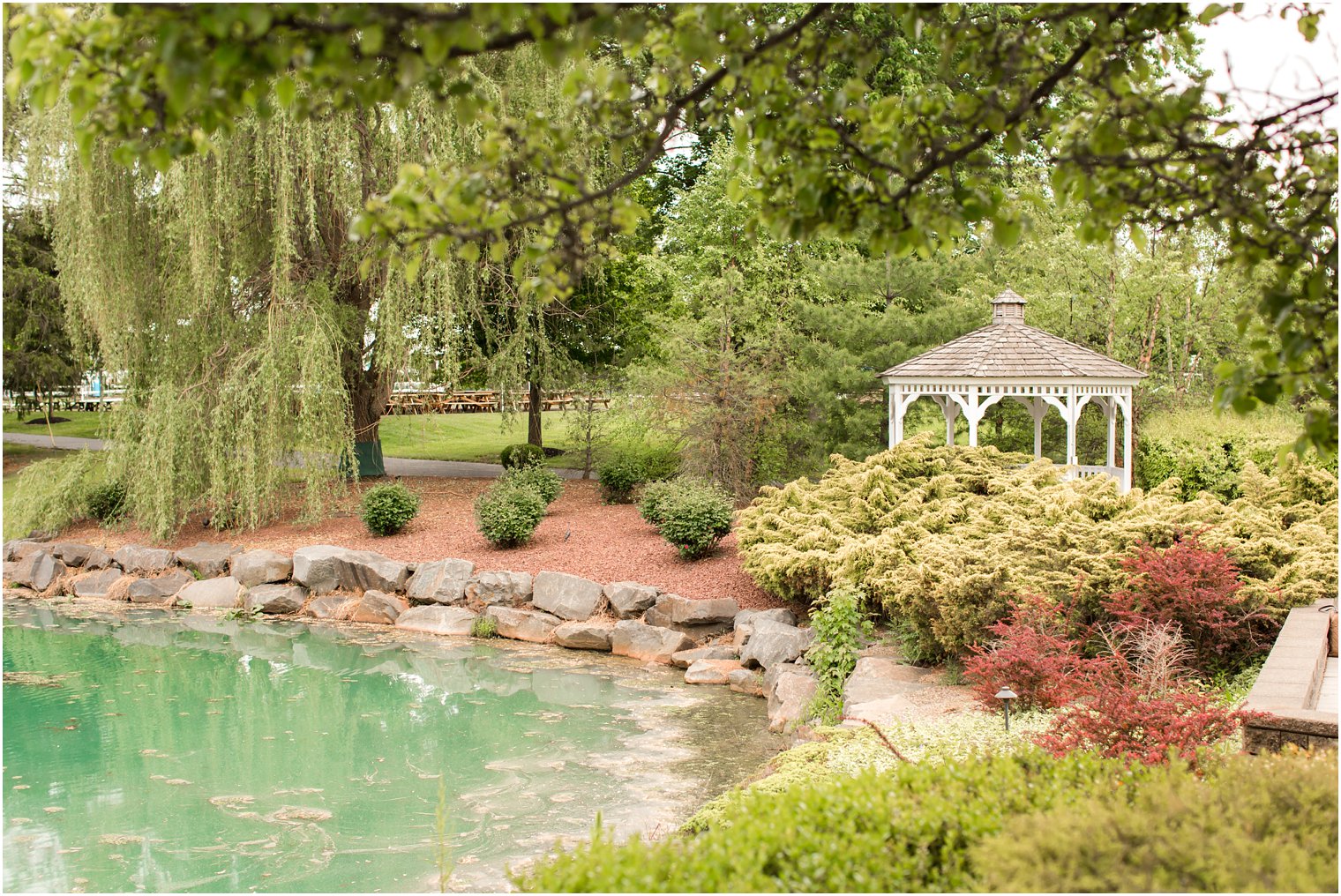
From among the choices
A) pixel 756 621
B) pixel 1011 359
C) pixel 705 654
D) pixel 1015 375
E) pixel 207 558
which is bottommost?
pixel 705 654

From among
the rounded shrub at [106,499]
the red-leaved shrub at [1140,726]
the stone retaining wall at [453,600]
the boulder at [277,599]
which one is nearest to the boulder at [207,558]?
the stone retaining wall at [453,600]

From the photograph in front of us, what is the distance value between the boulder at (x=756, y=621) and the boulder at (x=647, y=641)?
571mm

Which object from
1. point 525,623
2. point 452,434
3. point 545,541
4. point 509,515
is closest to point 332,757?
point 525,623

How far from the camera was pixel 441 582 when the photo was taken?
484 inches

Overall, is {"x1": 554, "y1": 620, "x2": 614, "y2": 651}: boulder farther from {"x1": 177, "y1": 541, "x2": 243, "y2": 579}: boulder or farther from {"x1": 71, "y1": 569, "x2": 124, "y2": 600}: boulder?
{"x1": 71, "y1": 569, "x2": 124, "y2": 600}: boulder

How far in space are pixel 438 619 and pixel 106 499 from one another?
264 inches

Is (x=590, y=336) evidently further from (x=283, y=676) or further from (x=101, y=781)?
(x=101, y=781)

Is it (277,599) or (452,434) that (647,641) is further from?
(452,434)

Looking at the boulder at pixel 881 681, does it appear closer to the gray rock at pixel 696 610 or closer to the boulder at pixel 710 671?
the boulder at pixel 710 671

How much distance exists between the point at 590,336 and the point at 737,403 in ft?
16.1

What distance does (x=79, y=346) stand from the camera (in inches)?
599

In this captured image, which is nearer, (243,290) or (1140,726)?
(1140,726)

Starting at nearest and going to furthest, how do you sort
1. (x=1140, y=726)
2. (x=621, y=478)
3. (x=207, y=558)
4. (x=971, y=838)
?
(x=971, y=838) < (x=1140, y=726) < (x=207, y=558) < (x=621, y=478)

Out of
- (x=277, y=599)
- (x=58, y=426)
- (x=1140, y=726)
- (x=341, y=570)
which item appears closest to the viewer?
(x=1140, y=726)
